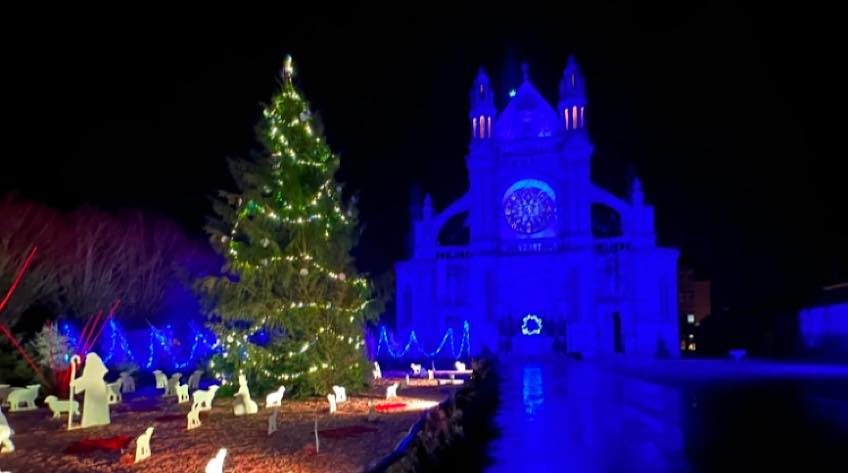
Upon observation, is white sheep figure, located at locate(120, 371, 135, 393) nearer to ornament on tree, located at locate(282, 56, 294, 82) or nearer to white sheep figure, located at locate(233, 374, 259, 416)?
white sheep figure, located at locate(233, 374, 259, 416)

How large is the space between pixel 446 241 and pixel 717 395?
36282mm

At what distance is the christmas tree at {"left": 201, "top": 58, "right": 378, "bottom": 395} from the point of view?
18000 mm

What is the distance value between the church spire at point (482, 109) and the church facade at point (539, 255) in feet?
0.27

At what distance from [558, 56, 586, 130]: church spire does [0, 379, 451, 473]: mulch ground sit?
36597mm

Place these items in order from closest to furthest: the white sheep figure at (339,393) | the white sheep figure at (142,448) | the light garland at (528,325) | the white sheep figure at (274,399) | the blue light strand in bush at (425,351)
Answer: the white sheep figure at (142,448) → the white sheep figure at (274,399) → the white sheep figure at (339,393) → the blue light strand in bush at (425,351) → the light garland at (528,325)

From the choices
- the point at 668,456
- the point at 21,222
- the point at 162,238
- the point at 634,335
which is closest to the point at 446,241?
the point at 634,335

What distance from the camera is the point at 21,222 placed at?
2659cm

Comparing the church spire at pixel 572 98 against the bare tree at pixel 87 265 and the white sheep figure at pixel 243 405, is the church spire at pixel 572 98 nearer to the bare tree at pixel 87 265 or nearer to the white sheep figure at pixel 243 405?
the bare tree at pixel 87 265

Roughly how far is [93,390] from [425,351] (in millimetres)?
33386

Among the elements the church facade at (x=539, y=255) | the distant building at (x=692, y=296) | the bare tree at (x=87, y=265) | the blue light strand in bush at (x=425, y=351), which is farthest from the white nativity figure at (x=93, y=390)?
the distant building at (x=692, y=296)

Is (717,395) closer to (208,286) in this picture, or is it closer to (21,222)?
(208,286)

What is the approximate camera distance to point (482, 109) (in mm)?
52344

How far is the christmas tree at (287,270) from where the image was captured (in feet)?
59.1

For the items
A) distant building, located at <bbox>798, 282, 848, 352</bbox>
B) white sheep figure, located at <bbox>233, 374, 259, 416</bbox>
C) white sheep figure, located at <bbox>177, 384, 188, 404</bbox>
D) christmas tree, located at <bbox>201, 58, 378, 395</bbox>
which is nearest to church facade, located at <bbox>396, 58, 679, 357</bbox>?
distant building, located at <bbox>798, 282, 848, 352</bbox>
